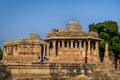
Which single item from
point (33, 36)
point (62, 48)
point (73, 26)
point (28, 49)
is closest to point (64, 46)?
point (62, 48)

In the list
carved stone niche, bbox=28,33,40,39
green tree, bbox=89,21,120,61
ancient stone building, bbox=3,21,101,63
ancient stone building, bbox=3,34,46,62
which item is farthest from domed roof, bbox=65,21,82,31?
green tree, bbox=89,21,120,61

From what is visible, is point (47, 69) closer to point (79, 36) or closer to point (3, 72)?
point (3, 72)

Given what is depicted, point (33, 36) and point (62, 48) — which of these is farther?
point (33, 36)

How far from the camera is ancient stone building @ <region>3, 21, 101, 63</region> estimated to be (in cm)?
4750

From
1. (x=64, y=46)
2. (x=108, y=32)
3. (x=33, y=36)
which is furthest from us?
(x=108, y=32)

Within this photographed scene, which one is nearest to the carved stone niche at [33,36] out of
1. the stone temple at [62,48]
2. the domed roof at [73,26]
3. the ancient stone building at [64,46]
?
the stone temple at [62,48]

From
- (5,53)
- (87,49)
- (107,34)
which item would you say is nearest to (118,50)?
(107,34)

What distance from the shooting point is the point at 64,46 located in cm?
4881

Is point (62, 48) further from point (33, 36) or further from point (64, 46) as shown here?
point (33, 36)

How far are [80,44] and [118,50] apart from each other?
10.3 meters

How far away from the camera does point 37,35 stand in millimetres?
54500

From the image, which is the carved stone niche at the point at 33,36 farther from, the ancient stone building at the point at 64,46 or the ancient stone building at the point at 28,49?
the ancient stone building at the point at 64,46

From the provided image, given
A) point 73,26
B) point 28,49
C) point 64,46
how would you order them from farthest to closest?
1. point 73,26
2. point 28,49
3. point 64,46

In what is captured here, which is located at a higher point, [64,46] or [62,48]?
[64,46]
